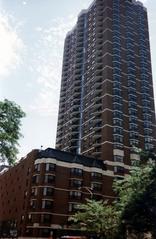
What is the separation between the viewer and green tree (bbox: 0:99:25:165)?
26.0m

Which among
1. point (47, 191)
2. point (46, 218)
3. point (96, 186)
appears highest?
point (96, 186)

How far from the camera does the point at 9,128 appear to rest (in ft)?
86.9

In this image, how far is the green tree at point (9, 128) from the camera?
85.3 feet

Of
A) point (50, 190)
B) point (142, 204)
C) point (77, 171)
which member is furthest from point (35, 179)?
point (142, 204)

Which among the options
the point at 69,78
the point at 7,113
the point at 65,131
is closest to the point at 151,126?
the point at 65,131

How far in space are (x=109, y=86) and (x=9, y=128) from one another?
72126mm

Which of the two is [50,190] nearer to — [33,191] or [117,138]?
[33,191]

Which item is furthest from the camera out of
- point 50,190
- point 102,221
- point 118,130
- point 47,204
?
point 118,130

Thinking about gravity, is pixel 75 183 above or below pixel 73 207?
above

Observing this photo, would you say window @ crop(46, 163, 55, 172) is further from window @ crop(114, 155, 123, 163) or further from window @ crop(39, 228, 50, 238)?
window @ crop(114, 155, 123, 163)

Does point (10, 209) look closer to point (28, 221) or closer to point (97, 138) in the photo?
point (28, 221)

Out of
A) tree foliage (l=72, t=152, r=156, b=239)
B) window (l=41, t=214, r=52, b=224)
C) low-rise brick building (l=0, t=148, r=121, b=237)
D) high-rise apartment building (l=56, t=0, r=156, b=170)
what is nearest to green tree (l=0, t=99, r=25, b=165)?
tree foliage (l=72, t=152, r=156, b=239)

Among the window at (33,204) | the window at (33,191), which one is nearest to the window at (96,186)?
the window at (33,191)

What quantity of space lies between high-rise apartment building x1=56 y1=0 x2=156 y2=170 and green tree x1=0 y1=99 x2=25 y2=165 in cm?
5801
